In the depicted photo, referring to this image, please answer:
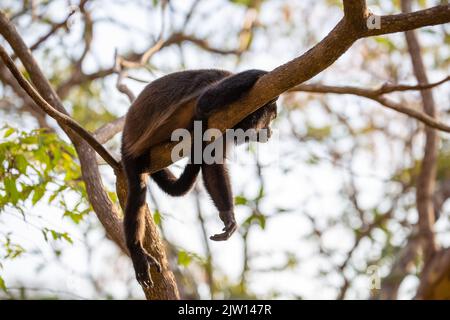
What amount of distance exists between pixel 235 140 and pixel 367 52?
19.8ft

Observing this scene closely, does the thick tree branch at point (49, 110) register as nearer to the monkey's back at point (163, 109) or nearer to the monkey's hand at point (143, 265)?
the monkey's back at point (163, 109)

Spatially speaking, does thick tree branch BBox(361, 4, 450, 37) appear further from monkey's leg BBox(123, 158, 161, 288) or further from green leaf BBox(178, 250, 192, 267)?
green leaf BBox(178, 250, 192, 267)

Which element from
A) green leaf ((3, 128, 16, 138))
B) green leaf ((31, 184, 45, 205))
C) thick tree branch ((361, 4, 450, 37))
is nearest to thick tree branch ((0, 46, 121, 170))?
green leaf ((31, 184, 45, 205))

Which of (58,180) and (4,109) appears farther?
(4,109)

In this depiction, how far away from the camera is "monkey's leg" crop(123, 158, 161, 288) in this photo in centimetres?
436

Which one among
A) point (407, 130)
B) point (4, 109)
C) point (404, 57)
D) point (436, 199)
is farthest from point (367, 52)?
point (4, 109)

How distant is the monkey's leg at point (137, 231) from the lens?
436 centimetres

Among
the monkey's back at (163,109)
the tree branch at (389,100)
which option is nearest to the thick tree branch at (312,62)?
the monkey's back at (163,109)

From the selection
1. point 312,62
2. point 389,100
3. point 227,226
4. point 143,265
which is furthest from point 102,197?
point 389,100

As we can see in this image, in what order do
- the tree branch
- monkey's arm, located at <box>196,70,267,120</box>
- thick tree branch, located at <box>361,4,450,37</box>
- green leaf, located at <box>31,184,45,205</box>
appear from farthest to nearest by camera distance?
1. the tree branch
2. green leaf, located at <box>31,184,45,205</box>
3. monkey's arm, located at <box>196,70,267,120</box>
4. thick tree branch, located at <box>361,4,450,37</box>

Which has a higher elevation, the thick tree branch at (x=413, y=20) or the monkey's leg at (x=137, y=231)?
the thick tree branch at (x=413, y=20)

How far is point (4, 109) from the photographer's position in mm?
9461

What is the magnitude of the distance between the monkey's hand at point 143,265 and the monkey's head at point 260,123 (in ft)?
3.82
